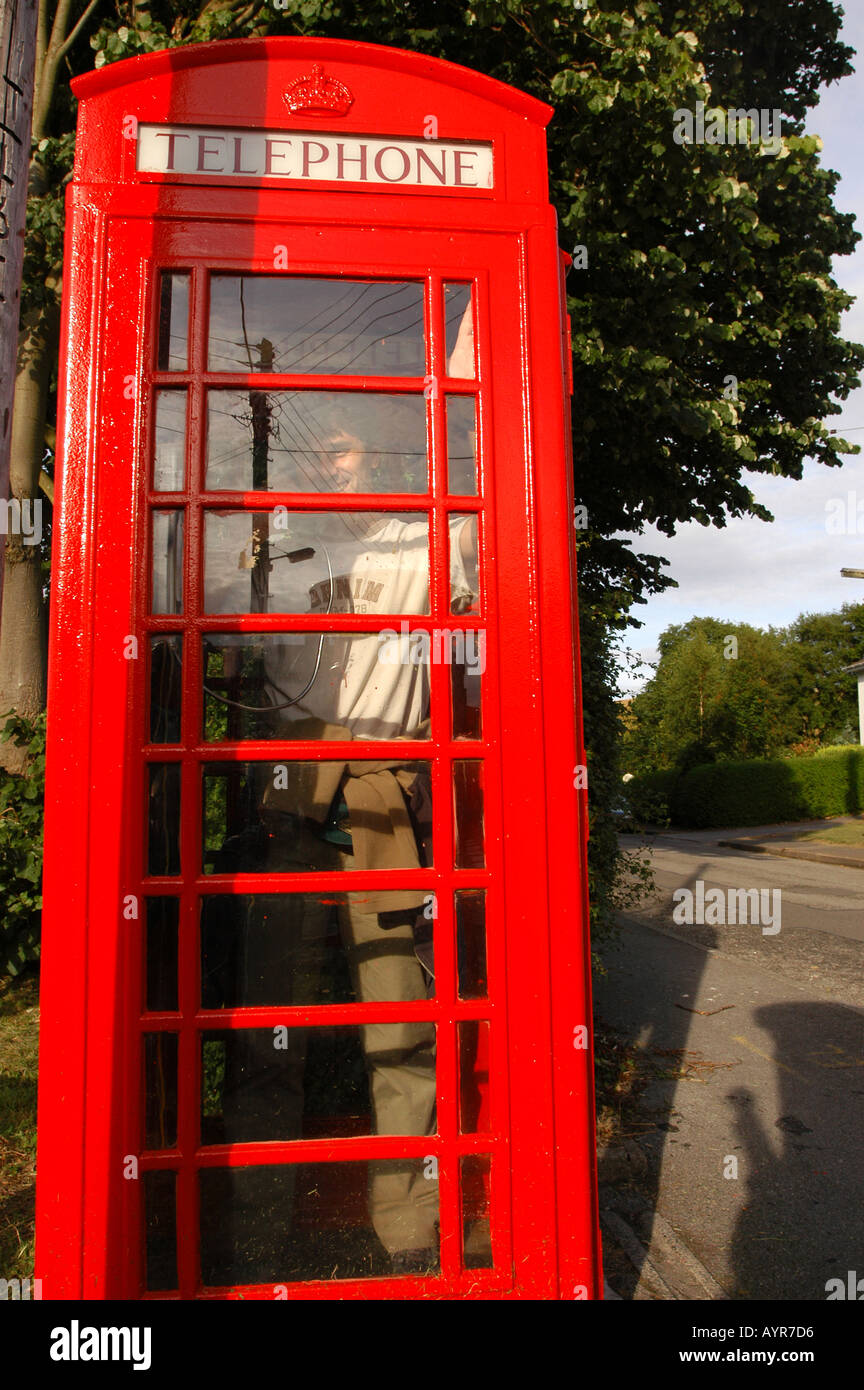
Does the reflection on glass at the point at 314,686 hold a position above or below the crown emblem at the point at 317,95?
below

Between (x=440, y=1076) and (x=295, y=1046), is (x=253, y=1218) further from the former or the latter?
(x=440, y=1076)

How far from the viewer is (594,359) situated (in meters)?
5.75

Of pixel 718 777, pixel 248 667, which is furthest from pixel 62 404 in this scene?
pixel 718 777

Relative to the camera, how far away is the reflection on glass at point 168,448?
221 cm

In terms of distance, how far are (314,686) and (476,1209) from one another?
1289 millimetres

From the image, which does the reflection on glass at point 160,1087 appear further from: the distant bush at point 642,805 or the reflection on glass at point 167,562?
the distant bush at point 642,805

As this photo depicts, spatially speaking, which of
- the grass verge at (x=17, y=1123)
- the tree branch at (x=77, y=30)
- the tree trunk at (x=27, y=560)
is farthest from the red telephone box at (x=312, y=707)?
the tree branch at (x=77, y=30)

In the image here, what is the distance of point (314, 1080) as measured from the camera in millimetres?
2193

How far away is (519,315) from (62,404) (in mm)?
1133

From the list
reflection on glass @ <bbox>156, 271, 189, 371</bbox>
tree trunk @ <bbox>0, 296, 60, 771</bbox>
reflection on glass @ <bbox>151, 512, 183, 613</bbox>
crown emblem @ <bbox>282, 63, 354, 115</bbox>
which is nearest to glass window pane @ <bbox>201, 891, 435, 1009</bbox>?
reflection on glass @ <bbox>151, 512, 183, 613</bbox>

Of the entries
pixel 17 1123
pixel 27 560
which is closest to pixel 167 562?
pixel 17 1123

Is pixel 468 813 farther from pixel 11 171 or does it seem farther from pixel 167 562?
pixel 11 171

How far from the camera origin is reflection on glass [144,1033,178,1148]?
210 cm

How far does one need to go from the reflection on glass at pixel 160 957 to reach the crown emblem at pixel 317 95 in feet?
6.51
